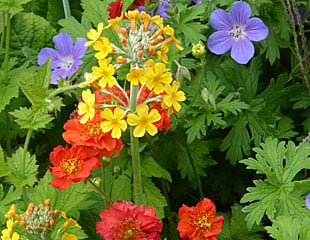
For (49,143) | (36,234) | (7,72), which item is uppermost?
(7,72)

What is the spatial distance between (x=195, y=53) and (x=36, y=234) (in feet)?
2.25

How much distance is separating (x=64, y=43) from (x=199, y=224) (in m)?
0.81

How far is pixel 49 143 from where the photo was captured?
6.83ft

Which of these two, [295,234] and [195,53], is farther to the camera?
[195,53]

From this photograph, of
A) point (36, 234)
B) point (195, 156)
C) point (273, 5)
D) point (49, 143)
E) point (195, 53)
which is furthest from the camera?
point (49, 143)

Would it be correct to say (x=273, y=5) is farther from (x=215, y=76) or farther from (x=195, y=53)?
(x=195, y=53)

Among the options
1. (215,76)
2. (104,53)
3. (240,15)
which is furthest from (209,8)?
(104,53)

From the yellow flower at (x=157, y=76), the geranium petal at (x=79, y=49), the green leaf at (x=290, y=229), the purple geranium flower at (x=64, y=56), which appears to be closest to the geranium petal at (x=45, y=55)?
the purple geranium flower at (x=64, y=56)

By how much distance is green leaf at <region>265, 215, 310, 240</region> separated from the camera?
4.23 feet

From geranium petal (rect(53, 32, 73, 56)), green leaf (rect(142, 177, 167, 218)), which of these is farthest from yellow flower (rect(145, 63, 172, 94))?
geranium petal (rect(53, 32, 73, 56))

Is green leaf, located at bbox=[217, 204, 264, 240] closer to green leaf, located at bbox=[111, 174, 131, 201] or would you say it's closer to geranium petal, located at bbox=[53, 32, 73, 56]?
green leaf, located at bbox=[111, 174, 131, 201]

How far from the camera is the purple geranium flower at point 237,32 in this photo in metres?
1.81

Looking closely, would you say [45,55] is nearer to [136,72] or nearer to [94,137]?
[94,137]

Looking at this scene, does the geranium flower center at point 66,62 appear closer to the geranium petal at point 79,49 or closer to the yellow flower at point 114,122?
the geranium petal at point 79,49
